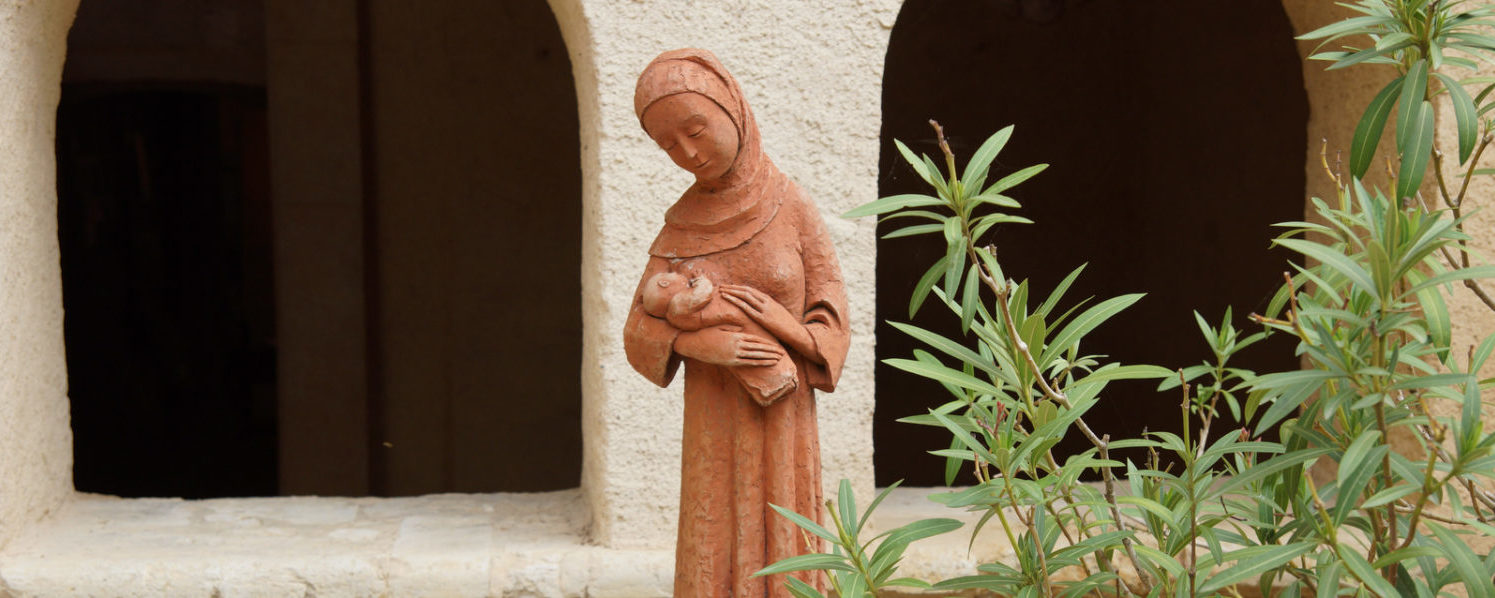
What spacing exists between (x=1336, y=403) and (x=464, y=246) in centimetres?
550

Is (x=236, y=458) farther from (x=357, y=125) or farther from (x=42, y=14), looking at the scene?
(x=42, y=14)

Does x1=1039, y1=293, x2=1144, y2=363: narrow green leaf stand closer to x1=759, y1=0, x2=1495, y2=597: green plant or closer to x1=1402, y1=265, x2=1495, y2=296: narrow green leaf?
x1=759, y1=0, x2=1495, y2=597: green plant

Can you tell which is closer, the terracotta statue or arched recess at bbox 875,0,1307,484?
the terracotta statue

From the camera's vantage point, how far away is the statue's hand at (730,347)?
234cm

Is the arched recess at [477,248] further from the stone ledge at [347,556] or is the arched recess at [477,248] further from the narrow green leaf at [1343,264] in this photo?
the narrow green leaf at [1343,264]

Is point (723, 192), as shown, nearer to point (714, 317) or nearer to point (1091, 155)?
point (714, 317)


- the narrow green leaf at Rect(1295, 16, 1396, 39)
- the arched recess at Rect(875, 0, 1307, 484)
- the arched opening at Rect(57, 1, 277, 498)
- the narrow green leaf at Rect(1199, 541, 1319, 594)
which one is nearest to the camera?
the narrow green leaf at Rect(1199, 541, 1319, 594)

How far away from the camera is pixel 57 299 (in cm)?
389

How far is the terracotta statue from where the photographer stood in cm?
237

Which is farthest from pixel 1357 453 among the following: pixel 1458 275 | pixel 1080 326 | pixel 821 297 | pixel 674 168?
pixel 674 168

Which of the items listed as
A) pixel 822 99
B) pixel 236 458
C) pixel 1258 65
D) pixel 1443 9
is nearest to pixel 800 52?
pixel 822 99

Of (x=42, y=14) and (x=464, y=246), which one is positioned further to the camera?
(x=464, y=246)

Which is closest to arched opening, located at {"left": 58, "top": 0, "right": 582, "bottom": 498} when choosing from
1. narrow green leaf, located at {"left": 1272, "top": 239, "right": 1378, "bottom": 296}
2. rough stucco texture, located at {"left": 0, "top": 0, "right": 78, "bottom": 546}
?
rough stucco texture, located at {"left": 0, "top": 0, "right": 78, "bottom": 546}

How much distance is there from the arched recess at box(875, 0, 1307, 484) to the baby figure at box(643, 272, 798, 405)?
466 cm
